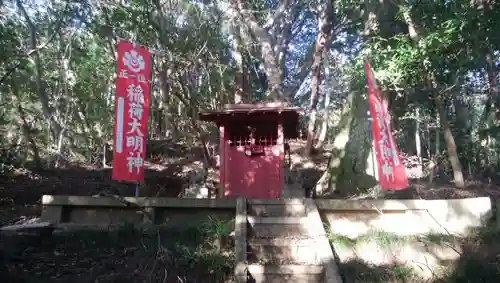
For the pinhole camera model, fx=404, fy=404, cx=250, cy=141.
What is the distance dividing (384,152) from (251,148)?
10.6 feet

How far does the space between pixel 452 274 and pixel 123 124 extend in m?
5.74

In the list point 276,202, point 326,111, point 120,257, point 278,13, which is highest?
point 278,13

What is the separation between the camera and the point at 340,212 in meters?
6.85

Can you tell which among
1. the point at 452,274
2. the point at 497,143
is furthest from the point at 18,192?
the point at 497,143

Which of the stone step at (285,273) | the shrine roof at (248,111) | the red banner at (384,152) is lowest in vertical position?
the stone step at (285,273)

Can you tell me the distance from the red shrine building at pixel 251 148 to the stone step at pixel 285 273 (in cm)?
431

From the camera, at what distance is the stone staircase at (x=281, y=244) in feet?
16.6

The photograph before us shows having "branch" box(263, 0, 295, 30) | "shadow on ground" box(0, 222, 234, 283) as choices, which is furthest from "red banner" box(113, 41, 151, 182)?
"branch" box(263, 0, 295, 30)

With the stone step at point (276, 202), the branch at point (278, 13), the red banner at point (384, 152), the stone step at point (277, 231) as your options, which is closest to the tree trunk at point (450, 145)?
the red banner at point (384, 152)

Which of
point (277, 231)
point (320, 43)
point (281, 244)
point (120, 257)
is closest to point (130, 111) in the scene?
point (120, 257)

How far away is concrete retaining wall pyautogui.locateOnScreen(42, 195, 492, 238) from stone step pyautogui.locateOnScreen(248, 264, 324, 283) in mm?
1701

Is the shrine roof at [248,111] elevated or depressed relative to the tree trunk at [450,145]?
elevated

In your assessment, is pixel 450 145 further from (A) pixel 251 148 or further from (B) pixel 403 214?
(A) pixel 251 148

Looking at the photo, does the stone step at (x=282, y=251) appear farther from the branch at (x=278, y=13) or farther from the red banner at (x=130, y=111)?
the branch at (x=278, y=13)
